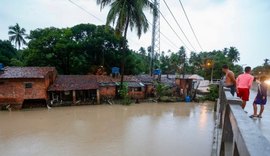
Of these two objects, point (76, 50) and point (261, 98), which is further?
point (76, 50)

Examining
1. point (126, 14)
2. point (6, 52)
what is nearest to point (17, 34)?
point (6, 52)

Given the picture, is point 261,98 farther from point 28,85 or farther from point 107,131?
point 28,85

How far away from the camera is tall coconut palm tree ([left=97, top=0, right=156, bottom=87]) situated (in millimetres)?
21906

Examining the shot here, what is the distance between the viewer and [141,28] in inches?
911

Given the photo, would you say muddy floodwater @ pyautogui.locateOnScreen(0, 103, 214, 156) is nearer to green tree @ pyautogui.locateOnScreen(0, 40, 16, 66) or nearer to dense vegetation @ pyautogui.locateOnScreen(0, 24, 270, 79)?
dense vegetation @ pyautogui.locateOnScreen(0, 24, 270, 79)

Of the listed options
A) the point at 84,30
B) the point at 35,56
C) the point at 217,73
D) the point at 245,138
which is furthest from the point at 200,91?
the point at 245,138

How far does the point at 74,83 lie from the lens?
22.6 m

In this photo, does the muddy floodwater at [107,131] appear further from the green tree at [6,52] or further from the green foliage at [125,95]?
the green tree at [6,52]

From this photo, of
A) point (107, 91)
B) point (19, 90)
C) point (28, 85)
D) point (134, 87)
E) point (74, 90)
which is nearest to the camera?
point (19, 90)

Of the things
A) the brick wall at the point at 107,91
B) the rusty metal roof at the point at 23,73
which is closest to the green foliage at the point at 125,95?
the brick wall at the point at 107,91

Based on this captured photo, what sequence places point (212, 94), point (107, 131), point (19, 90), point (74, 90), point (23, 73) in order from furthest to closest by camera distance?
point (212, 94), point (74, 90), point (23, 73), point (19, 90), point (107, 131)

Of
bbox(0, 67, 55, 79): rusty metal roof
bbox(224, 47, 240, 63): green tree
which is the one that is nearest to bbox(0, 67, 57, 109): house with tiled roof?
bbox(0, 67, 55, 79): rusty metal roof

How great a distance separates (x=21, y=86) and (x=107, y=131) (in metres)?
10.8

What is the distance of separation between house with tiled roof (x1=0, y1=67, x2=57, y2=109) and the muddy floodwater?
1483mm
